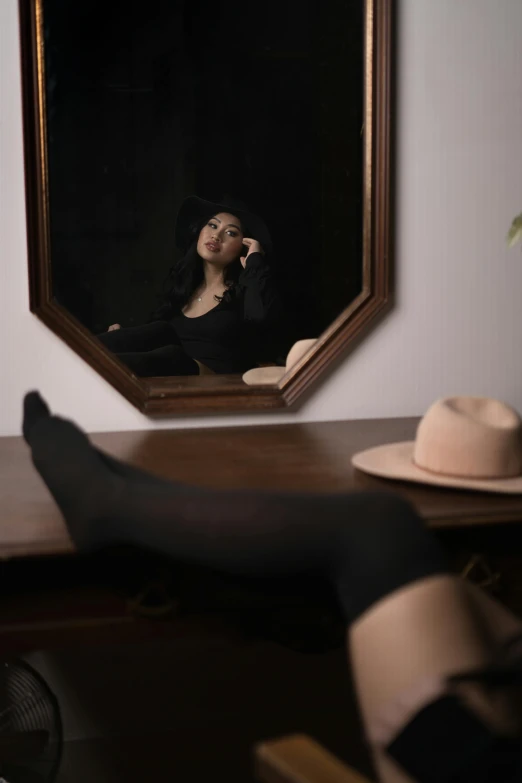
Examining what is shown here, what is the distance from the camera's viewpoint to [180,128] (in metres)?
1.69

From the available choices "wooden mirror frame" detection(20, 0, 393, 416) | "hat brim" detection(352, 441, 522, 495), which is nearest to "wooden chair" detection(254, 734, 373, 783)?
"hat brim" detection(352, 441, 522, 495)

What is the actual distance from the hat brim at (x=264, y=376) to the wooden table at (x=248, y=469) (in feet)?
0.30

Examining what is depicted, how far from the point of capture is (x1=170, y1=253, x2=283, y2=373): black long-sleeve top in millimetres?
1742

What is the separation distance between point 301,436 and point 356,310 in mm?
298

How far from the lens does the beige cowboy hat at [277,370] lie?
180 centimetres

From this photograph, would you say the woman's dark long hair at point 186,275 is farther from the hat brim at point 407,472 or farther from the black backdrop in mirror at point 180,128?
the hat brim at point 407,472

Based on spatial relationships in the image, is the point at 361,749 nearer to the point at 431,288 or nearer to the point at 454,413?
the point at 454,413

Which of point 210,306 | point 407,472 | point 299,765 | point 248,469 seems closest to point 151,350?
point 210,306

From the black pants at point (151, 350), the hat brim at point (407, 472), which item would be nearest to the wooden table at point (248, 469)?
the hat brim at point (407, 472)

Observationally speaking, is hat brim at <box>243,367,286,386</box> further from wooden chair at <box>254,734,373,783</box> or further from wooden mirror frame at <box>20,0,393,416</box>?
wooden chair at <box>254,734,373,783</box>

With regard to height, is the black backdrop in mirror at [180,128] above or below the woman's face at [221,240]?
above

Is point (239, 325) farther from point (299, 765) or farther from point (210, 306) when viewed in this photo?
point (299, 765)

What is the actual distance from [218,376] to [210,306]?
0.14 metres

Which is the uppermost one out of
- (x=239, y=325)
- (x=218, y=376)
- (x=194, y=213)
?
(x=194, y=213)
